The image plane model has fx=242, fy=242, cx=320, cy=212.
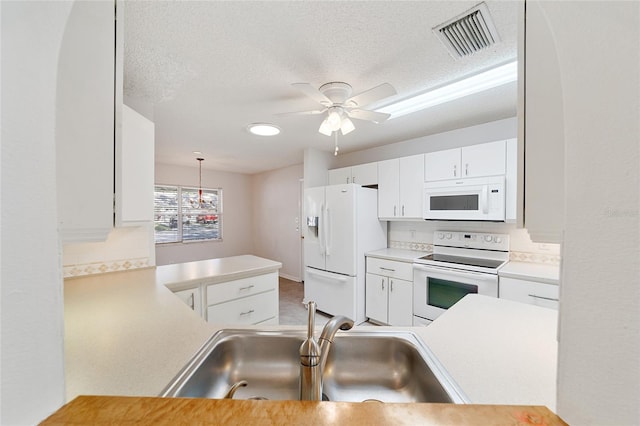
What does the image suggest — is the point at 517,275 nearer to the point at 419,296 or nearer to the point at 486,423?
the point at 419,296

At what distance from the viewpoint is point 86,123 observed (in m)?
0.54

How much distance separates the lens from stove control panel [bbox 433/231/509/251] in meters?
2.48

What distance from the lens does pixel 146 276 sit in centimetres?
184

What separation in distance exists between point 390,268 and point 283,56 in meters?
2.31

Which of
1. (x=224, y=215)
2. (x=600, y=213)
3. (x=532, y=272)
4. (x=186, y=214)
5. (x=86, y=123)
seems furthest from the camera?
(x=224, y=215)

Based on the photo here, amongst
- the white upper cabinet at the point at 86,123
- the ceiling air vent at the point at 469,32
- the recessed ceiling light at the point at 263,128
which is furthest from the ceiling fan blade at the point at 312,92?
the white upper cabinet at the point at 86,123

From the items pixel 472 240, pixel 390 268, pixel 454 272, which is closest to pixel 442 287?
pixel 454 272

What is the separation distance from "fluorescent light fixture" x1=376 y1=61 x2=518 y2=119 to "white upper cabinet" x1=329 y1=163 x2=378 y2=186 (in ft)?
3.02

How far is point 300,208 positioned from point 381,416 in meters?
4.36

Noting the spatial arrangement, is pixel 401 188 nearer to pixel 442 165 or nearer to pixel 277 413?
pixel 442 165

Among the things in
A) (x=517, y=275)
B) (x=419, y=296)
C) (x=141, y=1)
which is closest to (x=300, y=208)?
(x=419, y=296)

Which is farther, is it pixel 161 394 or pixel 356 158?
pixel 356 158

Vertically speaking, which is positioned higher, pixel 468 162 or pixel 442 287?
pixel 468 162

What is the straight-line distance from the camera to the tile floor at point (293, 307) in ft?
10.0
